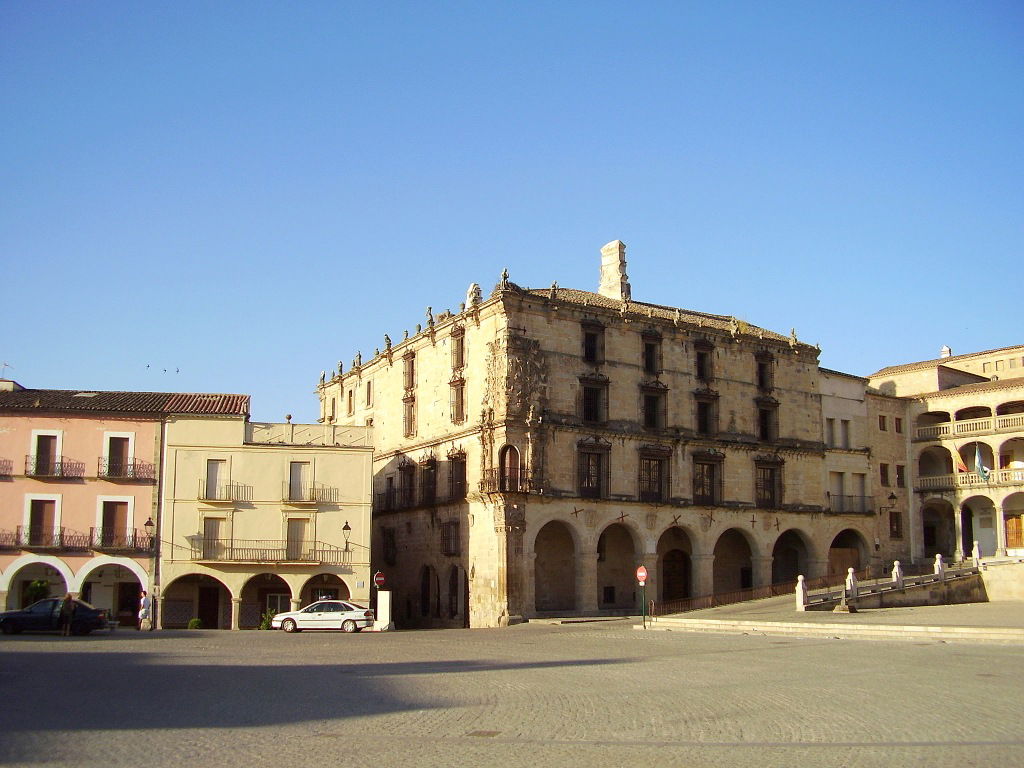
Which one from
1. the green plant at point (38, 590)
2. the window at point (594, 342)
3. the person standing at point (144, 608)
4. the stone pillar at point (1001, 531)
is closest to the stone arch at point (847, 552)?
the stone pillar at point (1001, 531)

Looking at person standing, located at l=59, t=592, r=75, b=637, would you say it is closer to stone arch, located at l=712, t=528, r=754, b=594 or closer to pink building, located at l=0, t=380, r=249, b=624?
pink building, located at l=0, t=380, r=249, b=624

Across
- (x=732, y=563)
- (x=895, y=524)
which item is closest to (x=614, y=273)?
(x=732, y=563)

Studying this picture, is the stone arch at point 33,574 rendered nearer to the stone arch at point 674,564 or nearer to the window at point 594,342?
the window at point 594,342

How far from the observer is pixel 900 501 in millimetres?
62625

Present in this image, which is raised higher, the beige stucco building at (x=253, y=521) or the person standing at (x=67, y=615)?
the beige stucco building at (x=253, y=521)

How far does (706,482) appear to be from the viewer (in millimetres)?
54188

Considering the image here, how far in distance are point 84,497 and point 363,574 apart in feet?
39.6

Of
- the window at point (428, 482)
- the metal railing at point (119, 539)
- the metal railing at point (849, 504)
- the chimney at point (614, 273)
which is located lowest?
the metal railing at point (119, 539)

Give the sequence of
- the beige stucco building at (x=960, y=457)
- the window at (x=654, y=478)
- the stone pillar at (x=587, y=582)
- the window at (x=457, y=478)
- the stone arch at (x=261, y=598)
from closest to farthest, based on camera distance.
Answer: the stone arch at (x=261, y=598) < the stone pillar at (x=587, y=582) < the window at (x=457, y=478) < the window at (x=654, y=478) < the beige stucco building at (x=960, y=457)

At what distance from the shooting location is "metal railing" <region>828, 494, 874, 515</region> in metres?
58.8

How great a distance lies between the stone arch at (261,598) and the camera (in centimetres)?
4806

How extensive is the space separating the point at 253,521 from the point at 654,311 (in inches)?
925

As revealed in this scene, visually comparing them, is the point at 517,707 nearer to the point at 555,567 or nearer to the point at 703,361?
the point at 555,567

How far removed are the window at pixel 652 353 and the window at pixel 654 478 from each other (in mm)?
4249
